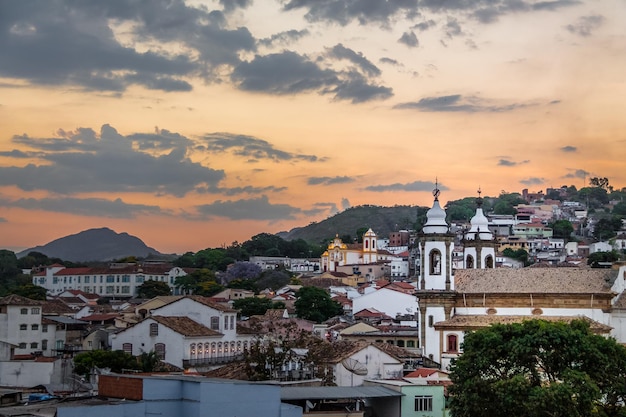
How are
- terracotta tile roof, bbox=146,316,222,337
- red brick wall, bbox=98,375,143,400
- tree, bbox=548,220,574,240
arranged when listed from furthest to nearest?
tree, bbox=548,220,574,240
terracotta tile roof, bbox=146,316,222,337
red brick wall, bbox=98,375,143,400

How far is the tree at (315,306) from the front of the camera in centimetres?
9669

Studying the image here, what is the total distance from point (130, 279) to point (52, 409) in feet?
316

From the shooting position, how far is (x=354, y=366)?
51312 mm

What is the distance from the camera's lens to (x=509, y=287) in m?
59.9

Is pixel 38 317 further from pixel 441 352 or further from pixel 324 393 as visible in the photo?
pixel 324 393

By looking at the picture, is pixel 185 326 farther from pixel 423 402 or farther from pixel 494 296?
pixel 423 402

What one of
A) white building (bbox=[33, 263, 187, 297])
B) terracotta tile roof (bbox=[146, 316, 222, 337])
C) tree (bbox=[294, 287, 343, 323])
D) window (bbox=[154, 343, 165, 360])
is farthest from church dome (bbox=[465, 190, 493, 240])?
white building (bbox=[33, 263, 187, 297])

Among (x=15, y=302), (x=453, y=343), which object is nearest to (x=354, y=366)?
(x=453, y=343)

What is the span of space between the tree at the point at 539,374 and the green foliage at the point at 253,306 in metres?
53.2

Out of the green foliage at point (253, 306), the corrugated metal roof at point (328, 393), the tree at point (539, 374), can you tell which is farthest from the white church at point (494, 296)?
the green foliage at point (253, 306)

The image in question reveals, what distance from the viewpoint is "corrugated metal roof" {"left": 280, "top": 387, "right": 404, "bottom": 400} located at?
135 feet

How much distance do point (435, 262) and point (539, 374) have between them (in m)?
18.7

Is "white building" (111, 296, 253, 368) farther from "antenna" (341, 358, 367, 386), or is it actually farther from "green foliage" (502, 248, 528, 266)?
"green foliage" (502, 248, 528, 266)

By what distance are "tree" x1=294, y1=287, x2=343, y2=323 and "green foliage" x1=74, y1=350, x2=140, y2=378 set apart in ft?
124
